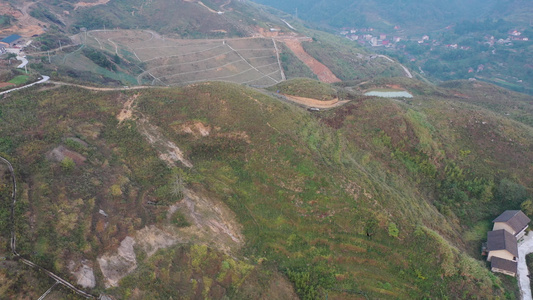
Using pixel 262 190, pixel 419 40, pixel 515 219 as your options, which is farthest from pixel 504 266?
pixel 419 40

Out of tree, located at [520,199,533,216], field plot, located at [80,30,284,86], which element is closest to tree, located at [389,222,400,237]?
tree, located at [520,199,533,216]

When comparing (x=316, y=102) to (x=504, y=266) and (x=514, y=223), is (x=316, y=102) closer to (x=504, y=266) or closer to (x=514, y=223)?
(x=514, y=223)

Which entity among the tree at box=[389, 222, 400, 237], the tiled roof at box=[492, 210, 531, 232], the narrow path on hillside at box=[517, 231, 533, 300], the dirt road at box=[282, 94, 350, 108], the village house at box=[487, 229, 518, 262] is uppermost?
the dirt road at box=[282, 94, 350, 108]

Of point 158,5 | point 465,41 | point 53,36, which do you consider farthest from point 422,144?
point 465,41

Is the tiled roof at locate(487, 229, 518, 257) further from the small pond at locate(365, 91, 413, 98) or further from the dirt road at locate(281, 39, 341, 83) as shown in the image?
the dirt road at locate(281, 39, 341, 83)

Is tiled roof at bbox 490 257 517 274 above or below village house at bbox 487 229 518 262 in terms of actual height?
below

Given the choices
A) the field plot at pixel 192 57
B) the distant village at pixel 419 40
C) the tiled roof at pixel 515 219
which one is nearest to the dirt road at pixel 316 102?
the tiled roof at pixel 515 219

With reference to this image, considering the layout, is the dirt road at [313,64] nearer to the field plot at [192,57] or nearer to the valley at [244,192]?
the field plot at [192,57]
